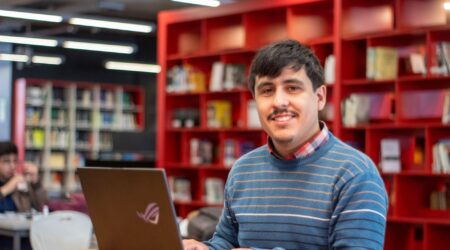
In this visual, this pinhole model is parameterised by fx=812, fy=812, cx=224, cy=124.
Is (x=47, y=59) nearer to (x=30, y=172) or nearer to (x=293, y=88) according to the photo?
(x=30, y=172)

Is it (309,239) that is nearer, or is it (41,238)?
(309,239)

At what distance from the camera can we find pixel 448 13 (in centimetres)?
755

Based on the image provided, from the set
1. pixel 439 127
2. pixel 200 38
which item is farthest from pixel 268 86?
pixel 200 38

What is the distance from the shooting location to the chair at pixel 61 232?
6457 millimetres

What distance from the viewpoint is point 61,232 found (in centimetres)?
651

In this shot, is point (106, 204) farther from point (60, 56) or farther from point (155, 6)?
point (60, 56)

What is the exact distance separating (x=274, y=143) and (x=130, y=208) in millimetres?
463

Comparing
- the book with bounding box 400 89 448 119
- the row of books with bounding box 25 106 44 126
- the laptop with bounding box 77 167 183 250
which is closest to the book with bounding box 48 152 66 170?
the row of books with bounding box 25 106 44 126

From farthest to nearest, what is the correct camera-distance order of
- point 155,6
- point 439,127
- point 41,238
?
point 155,6, point 439,127, point 41,238

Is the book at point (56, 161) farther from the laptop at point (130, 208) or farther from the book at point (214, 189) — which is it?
the laptop at point (130, 208)

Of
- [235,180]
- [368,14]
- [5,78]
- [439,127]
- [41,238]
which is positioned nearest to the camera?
[235,180]

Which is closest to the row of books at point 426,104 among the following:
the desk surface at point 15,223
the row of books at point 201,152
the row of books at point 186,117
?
the row of books at point 201,152

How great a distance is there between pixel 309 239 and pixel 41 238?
4689 mm

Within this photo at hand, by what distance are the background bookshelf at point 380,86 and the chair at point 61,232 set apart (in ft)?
8.77
